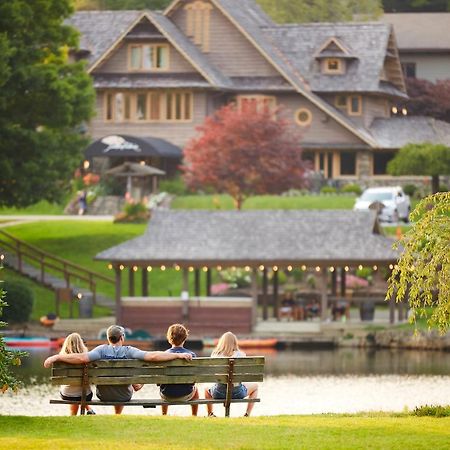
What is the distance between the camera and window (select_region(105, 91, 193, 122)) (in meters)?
99.6

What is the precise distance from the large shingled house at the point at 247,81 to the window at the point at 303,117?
5cm

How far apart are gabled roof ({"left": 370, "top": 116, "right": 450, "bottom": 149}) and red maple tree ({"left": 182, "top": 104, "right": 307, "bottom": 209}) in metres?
7.84

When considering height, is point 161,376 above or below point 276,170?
below

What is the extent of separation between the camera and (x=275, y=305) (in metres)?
67.3

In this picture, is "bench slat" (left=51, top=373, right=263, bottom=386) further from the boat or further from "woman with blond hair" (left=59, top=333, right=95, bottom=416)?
the boat

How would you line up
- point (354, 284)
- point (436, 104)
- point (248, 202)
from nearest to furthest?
point (354, 284) → point (248, 202) → point (436, 104)

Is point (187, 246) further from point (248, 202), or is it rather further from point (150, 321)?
point (248, 202)

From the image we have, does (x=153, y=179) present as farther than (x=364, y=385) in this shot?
Yes

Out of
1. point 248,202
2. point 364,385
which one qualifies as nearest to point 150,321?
point 364,385

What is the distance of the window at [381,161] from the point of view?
98.8m

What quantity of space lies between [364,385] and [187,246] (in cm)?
1745

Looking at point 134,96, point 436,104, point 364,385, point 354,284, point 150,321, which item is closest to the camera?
point 364,385

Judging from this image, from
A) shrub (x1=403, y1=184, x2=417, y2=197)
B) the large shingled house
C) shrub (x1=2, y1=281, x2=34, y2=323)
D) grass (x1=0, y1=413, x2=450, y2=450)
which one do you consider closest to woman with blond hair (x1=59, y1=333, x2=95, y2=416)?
grass (x1=0, y1=413, x2=450, y2=450)

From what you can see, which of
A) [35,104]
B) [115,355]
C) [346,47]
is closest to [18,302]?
[35,104]
